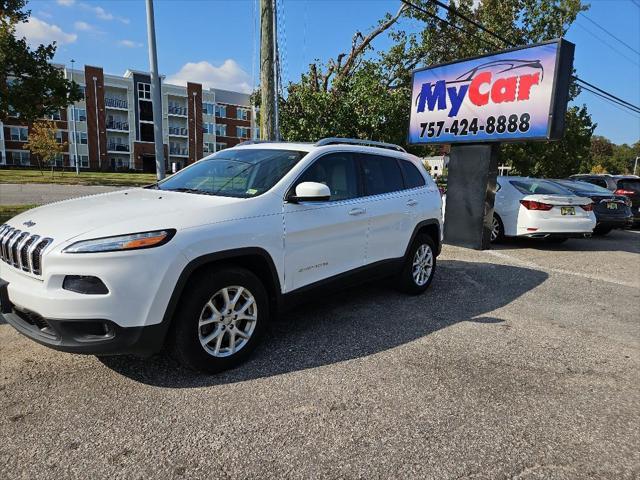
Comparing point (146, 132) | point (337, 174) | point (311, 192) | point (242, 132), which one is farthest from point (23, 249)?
point (242, 132)

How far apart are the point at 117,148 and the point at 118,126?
3021mm

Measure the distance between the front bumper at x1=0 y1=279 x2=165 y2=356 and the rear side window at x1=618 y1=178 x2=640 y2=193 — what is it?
15399 mm

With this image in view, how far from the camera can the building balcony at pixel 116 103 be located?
203 feet

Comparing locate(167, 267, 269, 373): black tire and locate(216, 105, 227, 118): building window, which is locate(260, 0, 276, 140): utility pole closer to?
locate(167, 267, 269, 373): black tire

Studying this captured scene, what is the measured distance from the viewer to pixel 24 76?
58.1 feet

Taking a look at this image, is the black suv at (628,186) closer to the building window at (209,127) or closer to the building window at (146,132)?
the building window at (146,132)

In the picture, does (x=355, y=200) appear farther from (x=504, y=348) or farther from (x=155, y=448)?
(x=155, y=448)

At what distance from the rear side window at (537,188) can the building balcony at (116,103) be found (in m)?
63.3

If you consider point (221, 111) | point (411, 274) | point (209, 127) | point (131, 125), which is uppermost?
point (221, 111)

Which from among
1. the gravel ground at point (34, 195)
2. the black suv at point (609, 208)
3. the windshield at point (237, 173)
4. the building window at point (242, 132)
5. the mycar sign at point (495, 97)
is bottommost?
the gravel ground at point (34, 195)

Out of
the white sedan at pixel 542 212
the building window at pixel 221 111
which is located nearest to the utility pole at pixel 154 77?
the white sedan at pixel 542 212

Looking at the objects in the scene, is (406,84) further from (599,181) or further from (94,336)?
(94,336)

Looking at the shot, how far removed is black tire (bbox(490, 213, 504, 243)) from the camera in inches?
401

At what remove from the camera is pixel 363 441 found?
106 inches
